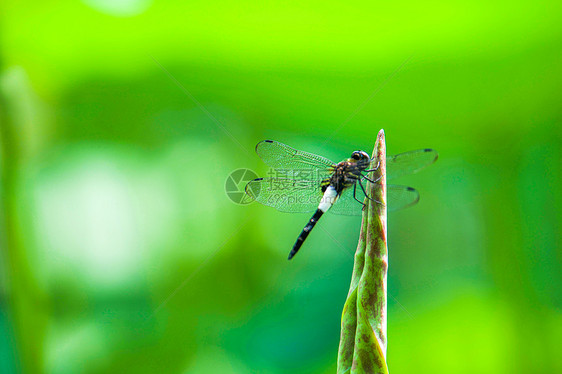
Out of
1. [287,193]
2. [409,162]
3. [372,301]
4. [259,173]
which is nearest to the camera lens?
[372,301]

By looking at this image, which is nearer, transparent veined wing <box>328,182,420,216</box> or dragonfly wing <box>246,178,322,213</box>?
transparent veined wing <box>328,182,420,216</box>

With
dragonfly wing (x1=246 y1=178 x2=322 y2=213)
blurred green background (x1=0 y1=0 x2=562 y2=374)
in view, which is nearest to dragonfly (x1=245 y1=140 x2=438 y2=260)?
dragonfly wing (x1=246 y1=178 x2=322 y2=213)

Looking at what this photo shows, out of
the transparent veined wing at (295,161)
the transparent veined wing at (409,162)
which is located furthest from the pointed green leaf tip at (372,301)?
the transparent veined wing at (295,161)

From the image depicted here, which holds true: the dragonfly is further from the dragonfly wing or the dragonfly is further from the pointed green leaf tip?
the pointed green leaf tip

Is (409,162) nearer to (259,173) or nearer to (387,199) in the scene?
(387,199)

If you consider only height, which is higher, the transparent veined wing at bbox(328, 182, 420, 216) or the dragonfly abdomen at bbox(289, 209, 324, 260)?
the transparent veined wing at bbox(328, 182, 420, 216)

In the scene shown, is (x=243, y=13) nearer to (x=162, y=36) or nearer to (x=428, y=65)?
(x=162, y=36)

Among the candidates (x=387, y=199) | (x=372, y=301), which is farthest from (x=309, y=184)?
(x=372, y=301)
